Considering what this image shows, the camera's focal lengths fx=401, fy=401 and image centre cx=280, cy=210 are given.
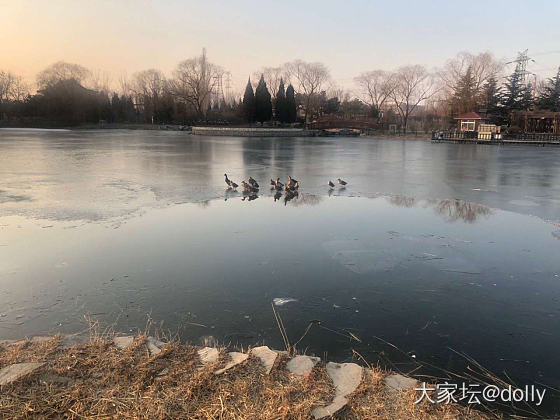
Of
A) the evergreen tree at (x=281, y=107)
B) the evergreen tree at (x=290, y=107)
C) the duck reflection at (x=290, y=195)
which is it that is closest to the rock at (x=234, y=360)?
the duck reflection at (x=290, y=195)

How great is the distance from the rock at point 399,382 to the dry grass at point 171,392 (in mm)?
77

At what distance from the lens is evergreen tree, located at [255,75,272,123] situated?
209 ft

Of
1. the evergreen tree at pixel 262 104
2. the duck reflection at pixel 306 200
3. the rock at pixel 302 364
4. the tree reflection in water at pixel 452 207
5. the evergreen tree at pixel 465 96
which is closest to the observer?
the rock at pixel 302 364

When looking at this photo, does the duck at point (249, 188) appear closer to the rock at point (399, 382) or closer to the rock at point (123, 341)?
the rock at point (123, 341)

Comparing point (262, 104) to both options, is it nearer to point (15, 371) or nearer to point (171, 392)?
point (15, 371)

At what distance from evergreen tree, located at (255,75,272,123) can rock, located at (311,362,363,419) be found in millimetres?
62919

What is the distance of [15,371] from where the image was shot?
3.25 metres

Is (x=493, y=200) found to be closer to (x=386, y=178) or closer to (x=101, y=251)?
(x=386, y=178)

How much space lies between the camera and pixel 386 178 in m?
16.0

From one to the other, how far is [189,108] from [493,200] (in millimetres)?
72720

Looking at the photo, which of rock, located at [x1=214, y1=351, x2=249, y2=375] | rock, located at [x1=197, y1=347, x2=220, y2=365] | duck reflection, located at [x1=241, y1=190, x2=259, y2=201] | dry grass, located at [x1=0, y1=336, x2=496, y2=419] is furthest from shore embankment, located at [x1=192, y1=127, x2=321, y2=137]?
dry grass, located at [x1=0, y1=336, x2=496, y2=419]

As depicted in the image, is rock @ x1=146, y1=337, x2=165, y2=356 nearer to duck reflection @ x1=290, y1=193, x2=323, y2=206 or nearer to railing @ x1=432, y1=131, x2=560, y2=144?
duck reflection @ x1=290, y1=193, x2=323, y2=206

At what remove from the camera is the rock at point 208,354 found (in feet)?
11.7

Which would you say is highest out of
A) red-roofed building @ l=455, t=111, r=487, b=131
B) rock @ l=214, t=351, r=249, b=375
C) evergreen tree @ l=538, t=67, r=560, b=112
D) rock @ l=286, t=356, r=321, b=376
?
evergreen tree @ l=538, t=67, r=560, b=112
